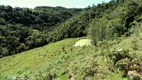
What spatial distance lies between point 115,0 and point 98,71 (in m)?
181

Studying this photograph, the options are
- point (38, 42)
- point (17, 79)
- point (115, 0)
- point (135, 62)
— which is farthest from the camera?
point (115, 0)

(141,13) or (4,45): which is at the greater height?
(141,13)

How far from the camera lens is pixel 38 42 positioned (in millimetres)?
169875

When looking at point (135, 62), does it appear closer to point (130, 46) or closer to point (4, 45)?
point (130, 46)

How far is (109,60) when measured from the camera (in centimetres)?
2202

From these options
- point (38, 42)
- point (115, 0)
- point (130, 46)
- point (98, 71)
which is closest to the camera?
point (98, 71)

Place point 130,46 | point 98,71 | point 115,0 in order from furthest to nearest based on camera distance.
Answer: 1. point 115,0
2. point 130,46
3. point 98,71

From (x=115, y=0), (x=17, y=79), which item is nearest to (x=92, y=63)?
(x=17, y=79)

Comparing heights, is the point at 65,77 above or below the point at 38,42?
above

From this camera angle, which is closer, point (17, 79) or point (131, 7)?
point (17, 79)

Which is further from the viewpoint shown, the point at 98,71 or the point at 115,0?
the point at 115,0

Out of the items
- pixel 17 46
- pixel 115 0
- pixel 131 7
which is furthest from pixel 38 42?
pixel 131 7

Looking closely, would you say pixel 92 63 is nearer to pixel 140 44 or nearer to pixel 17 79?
pixel 140 44

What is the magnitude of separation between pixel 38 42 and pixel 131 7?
101 meters
